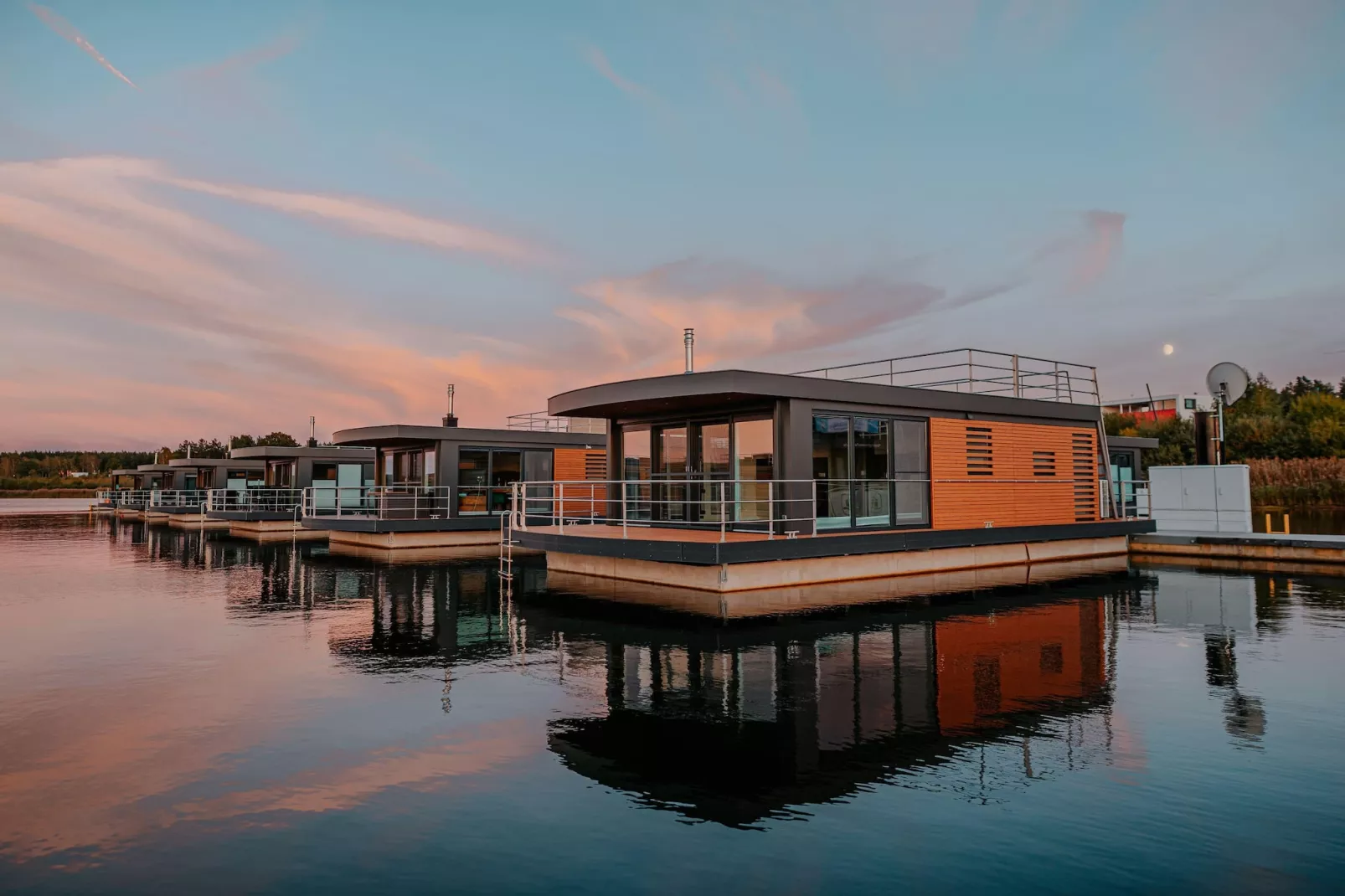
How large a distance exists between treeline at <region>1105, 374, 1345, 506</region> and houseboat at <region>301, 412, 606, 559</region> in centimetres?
2179

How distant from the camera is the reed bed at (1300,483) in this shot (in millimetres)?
36750

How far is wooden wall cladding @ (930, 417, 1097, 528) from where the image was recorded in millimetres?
17516

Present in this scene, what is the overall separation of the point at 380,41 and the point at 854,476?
14426 millimetres

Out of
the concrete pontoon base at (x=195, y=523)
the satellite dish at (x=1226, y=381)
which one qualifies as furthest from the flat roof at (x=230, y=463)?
the satellite dish at (x=1226, y=381)

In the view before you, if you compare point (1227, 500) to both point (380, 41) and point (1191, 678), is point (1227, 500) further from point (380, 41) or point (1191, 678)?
point (380, 41)

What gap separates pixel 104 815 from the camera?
4.68 metres

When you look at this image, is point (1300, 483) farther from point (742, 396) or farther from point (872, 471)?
point (742, 396)

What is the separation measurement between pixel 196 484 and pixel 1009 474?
50.9m

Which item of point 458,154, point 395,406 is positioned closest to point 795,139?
point 458,154

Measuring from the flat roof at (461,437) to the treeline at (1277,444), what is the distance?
21107 millimetres

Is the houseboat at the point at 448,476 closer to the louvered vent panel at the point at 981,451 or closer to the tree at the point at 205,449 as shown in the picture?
the louvered vent panel at the point at 981,451

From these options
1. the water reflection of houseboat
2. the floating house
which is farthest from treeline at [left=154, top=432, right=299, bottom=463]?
the water reflection of houseboat

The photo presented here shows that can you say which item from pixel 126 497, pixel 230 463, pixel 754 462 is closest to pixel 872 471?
pixel 754 462

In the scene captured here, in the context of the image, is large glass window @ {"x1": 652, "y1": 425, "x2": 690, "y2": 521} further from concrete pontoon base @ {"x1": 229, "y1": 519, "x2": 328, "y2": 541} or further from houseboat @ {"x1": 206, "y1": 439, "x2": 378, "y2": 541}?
houseboat @ {"x1": 206, "y1": 439, "x2": 378, "y2": 541}
